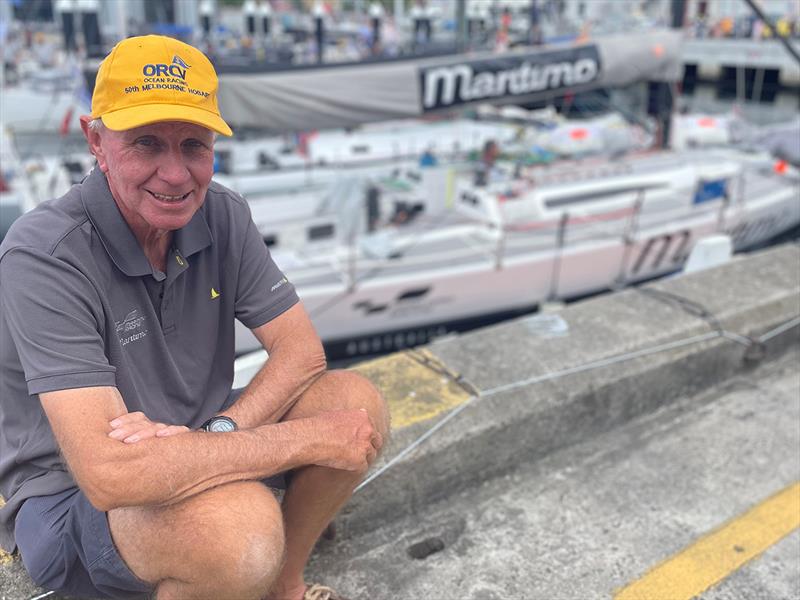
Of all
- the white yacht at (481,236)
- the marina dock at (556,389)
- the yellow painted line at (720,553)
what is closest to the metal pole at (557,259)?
the white yacht at (481,236)

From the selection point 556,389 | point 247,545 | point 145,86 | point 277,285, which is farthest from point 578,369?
point 145,86

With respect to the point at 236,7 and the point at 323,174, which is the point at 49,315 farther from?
the point at 236,7

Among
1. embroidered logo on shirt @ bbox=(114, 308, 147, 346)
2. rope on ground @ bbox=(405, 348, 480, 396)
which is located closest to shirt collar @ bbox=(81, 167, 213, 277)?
embroidered logo on shirt @ bbox=(114, 308, 147, 346)

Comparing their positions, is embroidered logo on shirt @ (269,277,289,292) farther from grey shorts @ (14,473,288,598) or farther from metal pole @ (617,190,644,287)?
metal pole @ (617,190,644,287)

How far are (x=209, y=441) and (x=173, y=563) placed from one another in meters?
0.26

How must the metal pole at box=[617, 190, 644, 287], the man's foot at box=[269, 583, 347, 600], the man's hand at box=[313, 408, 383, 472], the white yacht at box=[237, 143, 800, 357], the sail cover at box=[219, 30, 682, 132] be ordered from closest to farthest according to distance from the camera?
the man's hand at box=[313, 408, 383, 472], the man's foot at box=[269, 583, 347, 600], the sail cover at box=[219, 30, 682, 132], the white yacht at box=[237, 143, 800, 357], the metal pole at box=[617, 190, 644, 287]

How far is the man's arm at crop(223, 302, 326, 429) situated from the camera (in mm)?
1914

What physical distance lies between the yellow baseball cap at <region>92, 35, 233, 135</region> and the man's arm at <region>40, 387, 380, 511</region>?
0.62 m

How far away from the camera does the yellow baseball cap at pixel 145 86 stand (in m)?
1.59

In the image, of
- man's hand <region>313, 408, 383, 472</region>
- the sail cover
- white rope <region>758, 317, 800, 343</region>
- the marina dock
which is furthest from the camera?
the sail cover

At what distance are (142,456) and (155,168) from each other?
2.18ft

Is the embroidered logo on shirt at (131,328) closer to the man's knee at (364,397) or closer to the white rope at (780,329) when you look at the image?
the man's knee at (364,397)

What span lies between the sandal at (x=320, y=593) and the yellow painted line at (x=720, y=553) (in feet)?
2.69

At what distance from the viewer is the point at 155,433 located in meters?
1.54
